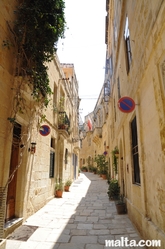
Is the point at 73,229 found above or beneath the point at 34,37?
beneath

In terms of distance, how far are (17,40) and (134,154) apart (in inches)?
183

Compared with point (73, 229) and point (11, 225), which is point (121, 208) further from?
point (11, 225)

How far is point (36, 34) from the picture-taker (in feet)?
16.5

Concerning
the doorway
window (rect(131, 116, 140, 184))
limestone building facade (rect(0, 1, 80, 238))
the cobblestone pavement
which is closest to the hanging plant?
limestone building facade (rect(0, 1, 80, 238))

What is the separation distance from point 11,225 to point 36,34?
16.9ft

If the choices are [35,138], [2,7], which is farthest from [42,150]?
[2,7]

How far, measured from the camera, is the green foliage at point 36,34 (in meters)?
4.76

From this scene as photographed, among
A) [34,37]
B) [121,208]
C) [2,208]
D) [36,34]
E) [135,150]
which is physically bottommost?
[121,208]

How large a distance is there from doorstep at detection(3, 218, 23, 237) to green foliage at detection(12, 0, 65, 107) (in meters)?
3.45

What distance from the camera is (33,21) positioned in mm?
4895

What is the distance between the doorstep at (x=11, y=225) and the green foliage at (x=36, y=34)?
345 cm

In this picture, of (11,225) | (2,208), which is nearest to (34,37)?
(2,208)

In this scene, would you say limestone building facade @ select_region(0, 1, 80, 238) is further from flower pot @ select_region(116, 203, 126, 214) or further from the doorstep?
flower pot @ select_region(116, 203, 126, 214)

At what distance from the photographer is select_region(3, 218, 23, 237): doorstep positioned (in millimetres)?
3998
